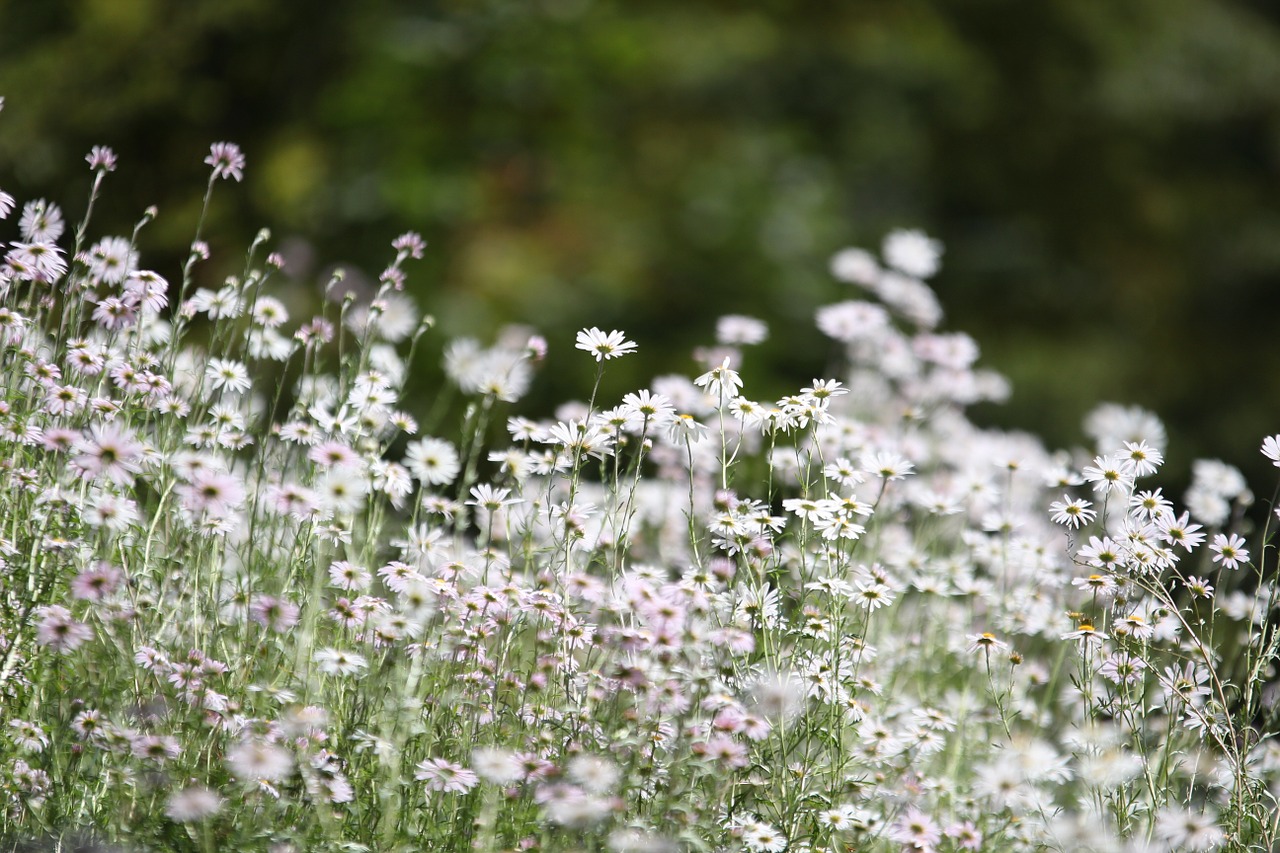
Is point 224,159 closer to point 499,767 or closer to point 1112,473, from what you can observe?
point 499,767

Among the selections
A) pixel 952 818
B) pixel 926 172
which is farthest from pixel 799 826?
pixel 926 172

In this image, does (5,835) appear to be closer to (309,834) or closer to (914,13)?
(309,834)

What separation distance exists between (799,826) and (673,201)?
224 inches

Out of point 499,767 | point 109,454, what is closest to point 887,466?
point 499,767

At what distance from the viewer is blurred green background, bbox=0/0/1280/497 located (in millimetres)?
5859

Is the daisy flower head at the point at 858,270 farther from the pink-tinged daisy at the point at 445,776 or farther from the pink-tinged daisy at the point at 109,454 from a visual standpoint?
the pink-tinged daisy at the point at 109,454

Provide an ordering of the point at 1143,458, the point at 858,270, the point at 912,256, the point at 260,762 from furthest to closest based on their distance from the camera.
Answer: the point at 912,256, the point at 858,270, the point at 1143,458, the point at 260,762

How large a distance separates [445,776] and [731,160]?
20.2 ft

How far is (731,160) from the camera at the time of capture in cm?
738

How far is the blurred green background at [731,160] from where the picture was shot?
5859 millimetres

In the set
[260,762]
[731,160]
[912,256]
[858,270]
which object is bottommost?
[260,762]

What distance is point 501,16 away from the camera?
643 centimetres

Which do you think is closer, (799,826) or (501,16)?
(799,826)

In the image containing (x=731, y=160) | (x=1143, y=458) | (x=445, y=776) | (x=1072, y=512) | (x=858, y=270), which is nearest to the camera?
(x=445, y=776)
